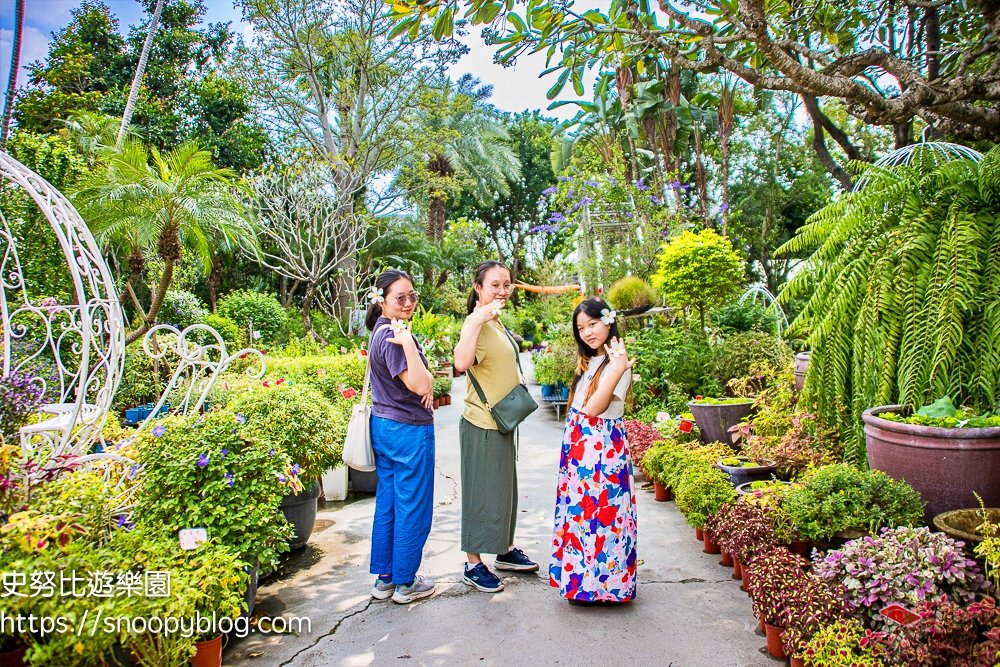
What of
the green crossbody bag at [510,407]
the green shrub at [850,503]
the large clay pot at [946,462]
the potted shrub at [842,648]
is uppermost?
the green crossbody bag at [510,407]

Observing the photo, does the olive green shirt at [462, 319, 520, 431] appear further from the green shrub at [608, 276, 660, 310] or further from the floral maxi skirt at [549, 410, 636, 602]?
the green shrub at [608, 276, 660, 310]

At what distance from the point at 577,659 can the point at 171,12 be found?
18391 millimetres

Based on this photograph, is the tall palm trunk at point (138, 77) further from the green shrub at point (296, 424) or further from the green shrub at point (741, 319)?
the green shrub at point (741, 319)

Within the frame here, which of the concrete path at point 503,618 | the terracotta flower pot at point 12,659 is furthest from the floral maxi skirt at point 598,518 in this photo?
the terracotta flower pot at point 12,659

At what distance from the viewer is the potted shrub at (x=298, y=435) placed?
12.5 ft

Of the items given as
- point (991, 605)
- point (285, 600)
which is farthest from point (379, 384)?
point (991, 605)

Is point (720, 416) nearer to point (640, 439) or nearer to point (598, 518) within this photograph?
point (640, 439)

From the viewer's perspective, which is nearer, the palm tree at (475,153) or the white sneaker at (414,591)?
the white sneaker at (414,591)

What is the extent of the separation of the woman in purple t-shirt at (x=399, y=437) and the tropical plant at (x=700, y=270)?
4509 millimetres

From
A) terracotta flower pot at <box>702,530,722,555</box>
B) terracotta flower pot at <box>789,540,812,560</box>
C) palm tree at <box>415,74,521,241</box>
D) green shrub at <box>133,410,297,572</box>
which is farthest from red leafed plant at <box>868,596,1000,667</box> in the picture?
palm tree at <box>415,74,521,241</box>

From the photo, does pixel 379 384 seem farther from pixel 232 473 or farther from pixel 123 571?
pixel 123 571

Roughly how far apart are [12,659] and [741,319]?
23.3 ft

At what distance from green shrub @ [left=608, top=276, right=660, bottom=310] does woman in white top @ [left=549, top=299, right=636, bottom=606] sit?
595 centimetres

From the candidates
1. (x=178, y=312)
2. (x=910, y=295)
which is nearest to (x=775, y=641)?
(x=910, y=295)
